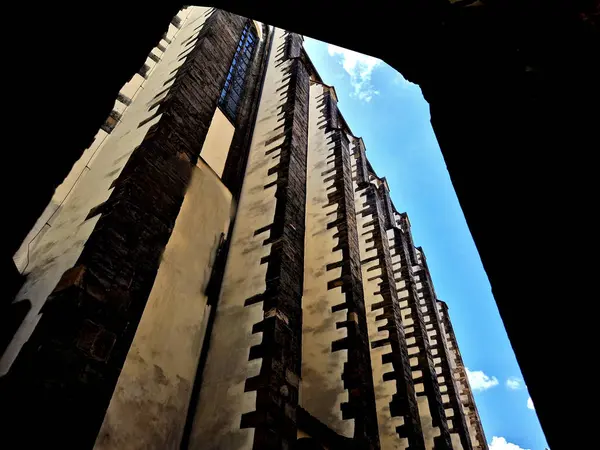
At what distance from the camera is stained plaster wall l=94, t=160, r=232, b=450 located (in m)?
3.87

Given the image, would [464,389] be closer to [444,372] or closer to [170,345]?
[444,372]

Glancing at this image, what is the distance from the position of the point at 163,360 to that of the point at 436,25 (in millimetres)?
4556

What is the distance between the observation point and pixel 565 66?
1.11 metres

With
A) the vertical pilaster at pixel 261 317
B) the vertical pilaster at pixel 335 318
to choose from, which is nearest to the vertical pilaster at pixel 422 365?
the vertical pilaster at pixel 335 318

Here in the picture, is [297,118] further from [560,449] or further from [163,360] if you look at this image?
[560,449]

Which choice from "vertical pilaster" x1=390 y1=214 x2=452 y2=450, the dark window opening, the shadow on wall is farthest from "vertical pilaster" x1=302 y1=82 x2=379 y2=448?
"vertical pilaster" x1=390 y1=214 x2=452 y2=450

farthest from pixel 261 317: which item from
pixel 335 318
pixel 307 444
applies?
pixel 335 318

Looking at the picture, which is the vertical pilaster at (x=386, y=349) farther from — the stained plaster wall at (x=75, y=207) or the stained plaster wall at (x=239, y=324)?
the stained plaster wall at (x=75, y=207)

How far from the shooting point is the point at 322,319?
703 cm

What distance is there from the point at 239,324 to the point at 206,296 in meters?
0.82

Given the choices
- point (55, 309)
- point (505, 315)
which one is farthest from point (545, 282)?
point (55, 309)

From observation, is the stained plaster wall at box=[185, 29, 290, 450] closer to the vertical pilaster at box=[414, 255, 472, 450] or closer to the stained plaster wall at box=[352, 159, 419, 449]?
the stained plaster wall at box=[352, 159, 419, 449]

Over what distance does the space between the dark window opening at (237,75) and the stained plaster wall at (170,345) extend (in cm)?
358

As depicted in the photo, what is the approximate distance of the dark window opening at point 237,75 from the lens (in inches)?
376
